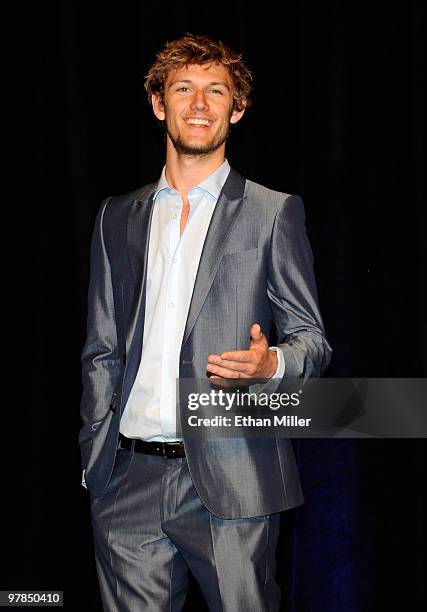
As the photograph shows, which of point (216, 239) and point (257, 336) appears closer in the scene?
point (257, 336)

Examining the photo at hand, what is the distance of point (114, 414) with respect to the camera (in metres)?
2.02

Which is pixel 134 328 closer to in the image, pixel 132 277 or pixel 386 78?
pixel 132 277

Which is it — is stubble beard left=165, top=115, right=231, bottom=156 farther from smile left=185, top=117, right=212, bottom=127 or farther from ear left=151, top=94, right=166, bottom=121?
ear left=151, top=94, right=166, bottom=121

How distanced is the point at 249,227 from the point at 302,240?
0.14 meters

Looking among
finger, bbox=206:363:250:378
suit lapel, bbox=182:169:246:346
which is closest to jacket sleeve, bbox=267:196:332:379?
suit lapel, bbox=182:169:246:346

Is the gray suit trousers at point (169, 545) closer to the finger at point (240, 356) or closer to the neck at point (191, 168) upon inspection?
Result: the finger at point (240, 356)

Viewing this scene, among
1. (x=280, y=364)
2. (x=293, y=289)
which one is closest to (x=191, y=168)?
(x=293, y=289)

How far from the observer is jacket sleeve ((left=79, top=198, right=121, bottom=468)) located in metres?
2.08

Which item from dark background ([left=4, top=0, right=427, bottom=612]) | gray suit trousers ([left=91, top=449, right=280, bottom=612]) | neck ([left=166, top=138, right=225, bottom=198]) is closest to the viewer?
gray suit trousers ([left=91, top=449, right=280, bottom=612])

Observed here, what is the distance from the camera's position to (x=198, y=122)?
2.09m

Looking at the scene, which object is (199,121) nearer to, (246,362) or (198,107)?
(198,107)

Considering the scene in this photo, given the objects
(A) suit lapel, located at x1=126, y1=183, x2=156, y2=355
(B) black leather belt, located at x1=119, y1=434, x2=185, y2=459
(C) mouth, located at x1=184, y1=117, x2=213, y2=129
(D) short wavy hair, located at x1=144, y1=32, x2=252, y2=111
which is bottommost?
(B) black leather belt, located at x1=119, y1=434, x2=185, y2=459

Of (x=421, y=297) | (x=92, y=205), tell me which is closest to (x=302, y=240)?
(x=421, y=297)

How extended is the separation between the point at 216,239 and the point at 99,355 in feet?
1.44
